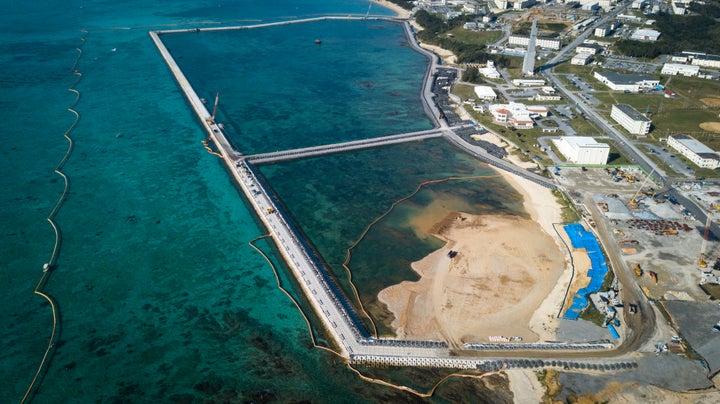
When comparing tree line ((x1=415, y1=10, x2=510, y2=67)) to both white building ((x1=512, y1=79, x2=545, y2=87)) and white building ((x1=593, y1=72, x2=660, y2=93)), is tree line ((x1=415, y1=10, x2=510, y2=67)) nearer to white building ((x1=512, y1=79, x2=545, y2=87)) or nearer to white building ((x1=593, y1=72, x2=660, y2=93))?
white building ((x1=512, y1=79, x2=545, y2=87))

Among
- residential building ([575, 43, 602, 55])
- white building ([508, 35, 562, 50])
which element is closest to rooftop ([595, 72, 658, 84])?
residential building ([575, 43, 602, 55])

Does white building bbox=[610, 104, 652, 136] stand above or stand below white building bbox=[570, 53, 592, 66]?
below

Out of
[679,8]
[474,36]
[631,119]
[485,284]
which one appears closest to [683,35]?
[679,8]

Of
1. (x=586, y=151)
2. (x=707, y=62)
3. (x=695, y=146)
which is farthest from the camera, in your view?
(x=707, y=62)

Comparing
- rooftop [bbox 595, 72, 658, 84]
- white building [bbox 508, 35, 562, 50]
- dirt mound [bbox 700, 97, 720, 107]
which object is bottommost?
dirt mound [bbox 700, 97, 720, 107]

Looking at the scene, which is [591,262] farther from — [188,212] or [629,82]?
[629,82]

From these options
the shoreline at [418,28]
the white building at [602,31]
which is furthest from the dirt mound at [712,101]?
the shoreline at [418,28]

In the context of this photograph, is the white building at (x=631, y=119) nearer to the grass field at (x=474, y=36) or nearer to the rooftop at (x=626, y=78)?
the rooftop at (x=626, y=78)
